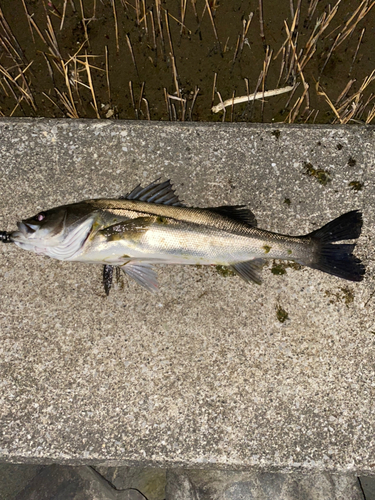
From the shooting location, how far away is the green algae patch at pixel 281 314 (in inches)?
126

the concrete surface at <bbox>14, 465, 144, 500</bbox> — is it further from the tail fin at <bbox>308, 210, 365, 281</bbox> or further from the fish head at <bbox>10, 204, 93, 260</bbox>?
the tail fin at <bbox>308, 210, 365, 281</bbox>

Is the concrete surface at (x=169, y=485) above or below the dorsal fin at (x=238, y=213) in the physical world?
below

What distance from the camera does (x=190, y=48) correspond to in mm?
3883

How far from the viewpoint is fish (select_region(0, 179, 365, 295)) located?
2.77m

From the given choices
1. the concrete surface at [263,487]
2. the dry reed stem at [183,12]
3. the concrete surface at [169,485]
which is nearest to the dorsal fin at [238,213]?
the dry reed stem at [183,12]

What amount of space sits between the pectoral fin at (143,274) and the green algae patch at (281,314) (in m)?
1.15

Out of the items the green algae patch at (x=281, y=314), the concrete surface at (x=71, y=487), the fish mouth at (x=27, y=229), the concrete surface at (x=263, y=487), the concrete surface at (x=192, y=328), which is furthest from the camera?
the concrete surface at (x=71, y=487)

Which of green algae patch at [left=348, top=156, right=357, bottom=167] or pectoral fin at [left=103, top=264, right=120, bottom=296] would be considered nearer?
pectoral fin at [left=103, top=264, right=120, bottom=296]

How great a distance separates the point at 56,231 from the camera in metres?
2.74

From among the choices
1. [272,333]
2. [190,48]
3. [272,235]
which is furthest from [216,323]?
[190,48]

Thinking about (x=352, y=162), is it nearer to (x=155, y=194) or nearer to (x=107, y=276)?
(x=155, y=194)

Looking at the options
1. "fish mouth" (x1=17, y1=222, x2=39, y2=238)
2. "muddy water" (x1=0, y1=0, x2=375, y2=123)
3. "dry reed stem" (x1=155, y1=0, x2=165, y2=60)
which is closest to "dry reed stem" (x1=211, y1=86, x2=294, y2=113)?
"muddy water" (x1=0, y1=0, x2=375, y2=123)

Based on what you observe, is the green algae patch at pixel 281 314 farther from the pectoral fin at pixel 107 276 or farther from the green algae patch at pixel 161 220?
the pectoral fin at pixel 107 276

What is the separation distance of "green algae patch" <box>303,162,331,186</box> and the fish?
0.49m
